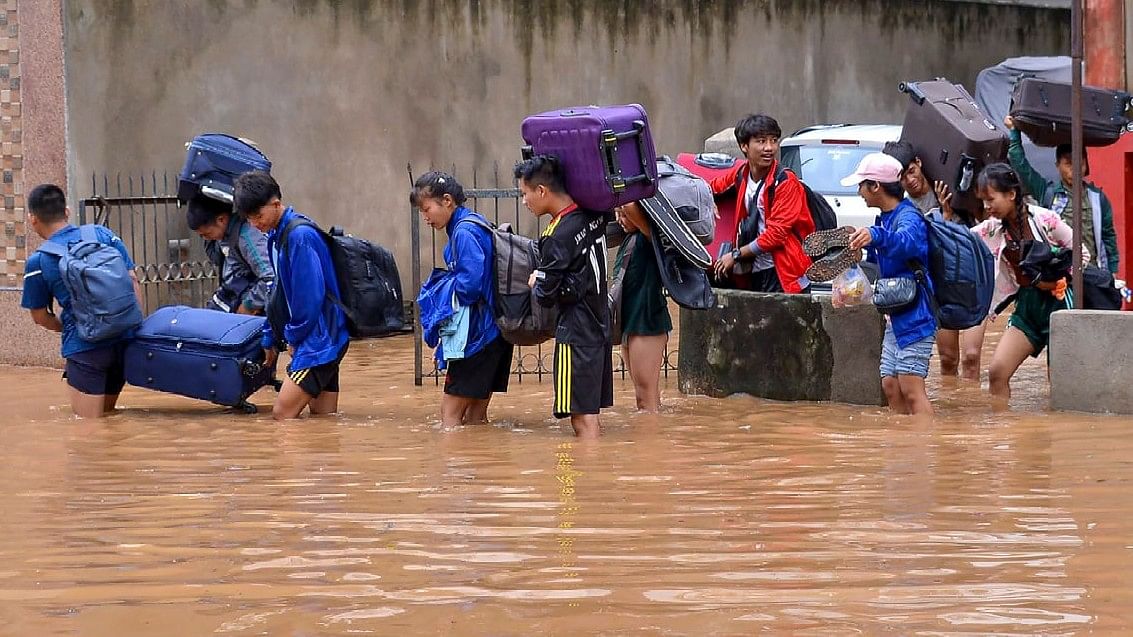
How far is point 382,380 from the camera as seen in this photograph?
11734 mm

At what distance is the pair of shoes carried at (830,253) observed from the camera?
28.6ft

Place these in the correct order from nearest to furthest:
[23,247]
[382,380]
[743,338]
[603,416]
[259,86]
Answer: [603,416], [743,338], [382,380], [23,247], [259,86]

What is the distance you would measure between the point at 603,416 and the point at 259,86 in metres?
6.69

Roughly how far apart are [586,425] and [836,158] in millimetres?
9905

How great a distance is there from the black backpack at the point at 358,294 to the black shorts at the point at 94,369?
967 mm

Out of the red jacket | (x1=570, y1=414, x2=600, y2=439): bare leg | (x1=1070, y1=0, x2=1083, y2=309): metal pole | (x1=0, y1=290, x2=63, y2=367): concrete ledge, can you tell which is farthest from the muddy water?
(x1=0, y1=290, x2=63, y2=367): concrete ledge

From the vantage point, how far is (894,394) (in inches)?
351

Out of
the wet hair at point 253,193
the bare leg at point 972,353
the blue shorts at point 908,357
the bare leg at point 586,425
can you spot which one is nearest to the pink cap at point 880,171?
the blue shorts at point 908,357

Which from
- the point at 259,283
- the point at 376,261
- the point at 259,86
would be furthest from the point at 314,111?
the point at 376,261

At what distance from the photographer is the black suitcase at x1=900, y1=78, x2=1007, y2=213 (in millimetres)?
10195

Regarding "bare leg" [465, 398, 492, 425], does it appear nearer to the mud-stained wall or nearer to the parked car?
the mud-stained wall

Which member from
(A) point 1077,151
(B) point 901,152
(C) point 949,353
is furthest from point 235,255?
(A) point 1077,151

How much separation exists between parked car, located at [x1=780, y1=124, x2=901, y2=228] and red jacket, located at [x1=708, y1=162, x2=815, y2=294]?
22.8 ft

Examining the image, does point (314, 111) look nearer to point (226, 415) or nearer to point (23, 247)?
point (23, 247)
